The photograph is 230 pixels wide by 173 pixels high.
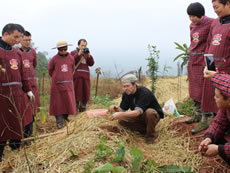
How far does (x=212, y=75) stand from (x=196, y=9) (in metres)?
1.35

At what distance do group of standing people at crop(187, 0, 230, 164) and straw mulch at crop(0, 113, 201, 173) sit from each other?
16.9 inches

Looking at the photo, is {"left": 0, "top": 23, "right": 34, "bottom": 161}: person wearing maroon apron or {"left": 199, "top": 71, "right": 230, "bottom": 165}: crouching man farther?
{"left": 0, "top": 23, "right": 34, "bottom": 161}: person wearing maroon apron

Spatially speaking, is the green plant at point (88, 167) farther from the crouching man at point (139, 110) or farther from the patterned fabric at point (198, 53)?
the patterned fabric at point (198, 53)

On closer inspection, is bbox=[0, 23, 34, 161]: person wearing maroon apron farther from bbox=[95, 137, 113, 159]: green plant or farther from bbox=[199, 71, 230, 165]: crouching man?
bbox=[199, 71, 230, 165]: crouching man

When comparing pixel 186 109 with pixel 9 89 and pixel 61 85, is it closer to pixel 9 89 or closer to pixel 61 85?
pixel 61 85

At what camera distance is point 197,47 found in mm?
3281

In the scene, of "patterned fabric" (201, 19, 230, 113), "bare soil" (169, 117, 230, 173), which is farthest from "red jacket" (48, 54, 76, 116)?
"patterned fabric" (201, 19, 230, 113)

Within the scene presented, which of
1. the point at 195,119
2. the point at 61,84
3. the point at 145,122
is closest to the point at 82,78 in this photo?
the point at 61,84

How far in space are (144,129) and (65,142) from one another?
3.70 ft

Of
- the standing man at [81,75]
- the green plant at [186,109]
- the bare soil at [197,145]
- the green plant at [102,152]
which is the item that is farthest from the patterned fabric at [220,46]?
the standing man at [81,75]

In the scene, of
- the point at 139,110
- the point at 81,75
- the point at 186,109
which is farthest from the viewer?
the point at 81,75

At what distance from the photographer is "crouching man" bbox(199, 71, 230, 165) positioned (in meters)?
1.85

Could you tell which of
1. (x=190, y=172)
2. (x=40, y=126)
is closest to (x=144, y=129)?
(x=190, y=172)

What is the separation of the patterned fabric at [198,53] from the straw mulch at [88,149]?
0.67 m
